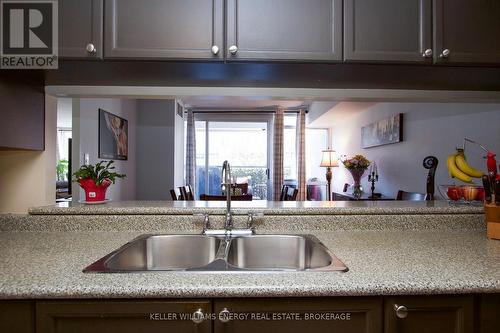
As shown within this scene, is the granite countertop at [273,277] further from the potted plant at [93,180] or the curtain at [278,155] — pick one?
the curtain at [278,155]

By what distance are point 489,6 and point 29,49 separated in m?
1.95

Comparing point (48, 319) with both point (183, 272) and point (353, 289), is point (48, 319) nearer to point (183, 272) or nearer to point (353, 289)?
point (183, 272)

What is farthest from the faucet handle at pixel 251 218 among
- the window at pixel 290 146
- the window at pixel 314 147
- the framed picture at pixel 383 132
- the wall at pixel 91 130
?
the window at pixel 314 147

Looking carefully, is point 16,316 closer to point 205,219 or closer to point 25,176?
point 205,219

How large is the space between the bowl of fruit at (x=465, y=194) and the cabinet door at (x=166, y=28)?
1462 millimetres

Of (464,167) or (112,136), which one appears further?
(112,136)

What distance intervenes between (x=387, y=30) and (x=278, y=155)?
15.8ft

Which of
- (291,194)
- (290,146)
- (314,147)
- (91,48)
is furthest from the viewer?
(314,147)

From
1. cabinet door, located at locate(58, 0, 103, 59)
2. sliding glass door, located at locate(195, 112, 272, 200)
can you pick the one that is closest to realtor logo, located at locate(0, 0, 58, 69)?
cabinet door, located at locate(58, 0, 103, 59)

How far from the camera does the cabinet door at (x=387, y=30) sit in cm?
118

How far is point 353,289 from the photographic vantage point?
2.50 feet

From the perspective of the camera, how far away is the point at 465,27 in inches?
46.8

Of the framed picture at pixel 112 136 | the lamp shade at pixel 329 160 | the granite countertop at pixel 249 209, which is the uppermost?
the framed picture at pixel 112 136

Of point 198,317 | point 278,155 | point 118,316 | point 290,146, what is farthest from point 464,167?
point 290,146
